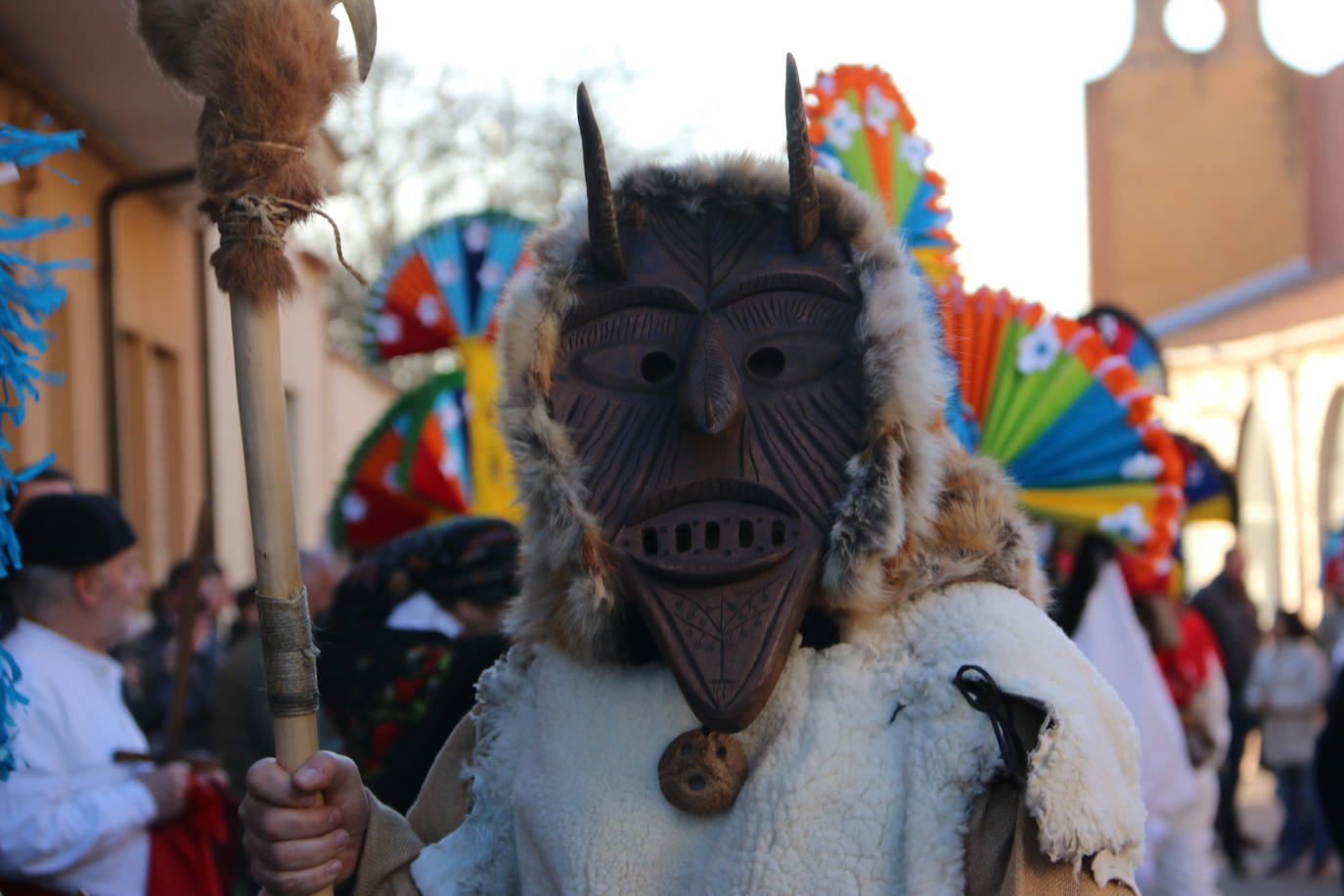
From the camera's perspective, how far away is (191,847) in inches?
135

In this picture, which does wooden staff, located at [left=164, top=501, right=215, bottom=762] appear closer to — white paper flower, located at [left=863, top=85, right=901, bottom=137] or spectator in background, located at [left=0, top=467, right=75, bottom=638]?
spectator in background, located at [left=0, top=467, right=75, bottom=638]

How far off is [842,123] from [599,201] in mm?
1607

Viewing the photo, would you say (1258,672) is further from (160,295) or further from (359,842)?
(359,842)

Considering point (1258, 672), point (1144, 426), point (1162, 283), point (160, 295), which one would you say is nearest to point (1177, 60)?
point (1162, 283)

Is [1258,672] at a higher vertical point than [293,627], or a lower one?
lower

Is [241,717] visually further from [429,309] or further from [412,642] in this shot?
[412,642]

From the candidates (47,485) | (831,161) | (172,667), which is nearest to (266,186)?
(831,161)

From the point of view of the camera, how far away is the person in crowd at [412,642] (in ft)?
10.9

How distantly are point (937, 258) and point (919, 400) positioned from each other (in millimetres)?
1538

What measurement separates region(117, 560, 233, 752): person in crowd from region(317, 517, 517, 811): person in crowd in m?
2.12

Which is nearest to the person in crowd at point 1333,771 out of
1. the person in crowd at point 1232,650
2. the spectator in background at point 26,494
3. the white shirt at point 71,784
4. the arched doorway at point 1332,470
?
the white shirt at point 71,784

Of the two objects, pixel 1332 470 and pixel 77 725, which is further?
pixel 1332 470

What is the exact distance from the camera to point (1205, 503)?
18.8 feet

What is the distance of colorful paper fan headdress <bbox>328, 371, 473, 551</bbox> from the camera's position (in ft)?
16.4
